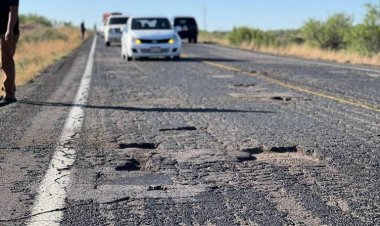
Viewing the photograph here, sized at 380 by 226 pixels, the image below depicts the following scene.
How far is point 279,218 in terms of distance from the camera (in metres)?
3.58

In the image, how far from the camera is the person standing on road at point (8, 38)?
8193 millimetres

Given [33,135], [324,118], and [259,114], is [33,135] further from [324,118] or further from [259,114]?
[324,118]

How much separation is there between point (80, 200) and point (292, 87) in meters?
8.09

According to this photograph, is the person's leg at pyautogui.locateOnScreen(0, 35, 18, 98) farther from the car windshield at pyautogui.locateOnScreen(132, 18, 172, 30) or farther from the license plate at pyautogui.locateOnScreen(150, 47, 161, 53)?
the car windshield at pyautogui.locateOnScreen(132, 18, 172, 30)

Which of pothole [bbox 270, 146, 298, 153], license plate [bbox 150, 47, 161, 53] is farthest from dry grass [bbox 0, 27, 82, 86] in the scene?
pothole [bbox 270, 146, 298, 153]

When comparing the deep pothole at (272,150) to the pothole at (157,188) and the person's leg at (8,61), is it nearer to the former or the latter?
the pothole at (157,188)

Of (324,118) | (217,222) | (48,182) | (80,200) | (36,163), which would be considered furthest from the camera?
(324,118)

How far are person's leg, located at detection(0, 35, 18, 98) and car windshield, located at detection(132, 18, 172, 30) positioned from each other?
42.6 ft

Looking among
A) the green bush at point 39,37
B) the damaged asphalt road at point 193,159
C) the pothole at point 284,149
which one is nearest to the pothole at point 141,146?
the damaged asphalt road at point 193,159

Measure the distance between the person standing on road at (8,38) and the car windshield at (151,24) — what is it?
42.6 ft

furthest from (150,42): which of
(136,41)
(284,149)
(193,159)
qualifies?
(193,159)

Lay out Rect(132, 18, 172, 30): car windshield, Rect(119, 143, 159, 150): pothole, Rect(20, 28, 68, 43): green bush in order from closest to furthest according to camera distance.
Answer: Rect(119, 143, 159, 150): pothole → Rect(132, 18, 172, 30): car windshield → Rect(20, 28, 68, 43): green bush

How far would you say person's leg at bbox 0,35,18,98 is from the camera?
843 cm

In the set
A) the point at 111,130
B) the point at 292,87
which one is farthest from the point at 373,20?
the point at 111,130
